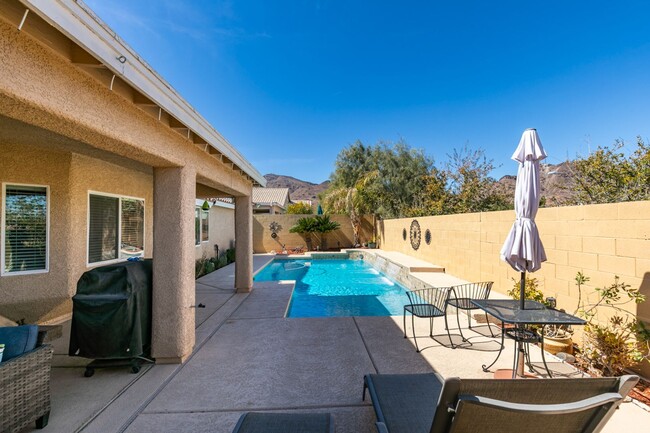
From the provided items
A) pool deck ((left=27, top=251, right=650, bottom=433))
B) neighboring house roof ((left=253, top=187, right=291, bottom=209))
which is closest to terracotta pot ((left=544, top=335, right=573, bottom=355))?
pool deck ((left=27, top=251, right=650, bottom=433))

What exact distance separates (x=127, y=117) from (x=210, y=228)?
1255 cm

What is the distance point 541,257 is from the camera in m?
4.11

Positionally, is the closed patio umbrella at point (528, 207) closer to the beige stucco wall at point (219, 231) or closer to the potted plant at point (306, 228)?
the beige stucco wall at point (219, 231)

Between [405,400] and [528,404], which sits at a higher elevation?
[528,404]

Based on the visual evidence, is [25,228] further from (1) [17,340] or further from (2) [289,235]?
(2) [289,235]

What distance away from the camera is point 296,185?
339 feet

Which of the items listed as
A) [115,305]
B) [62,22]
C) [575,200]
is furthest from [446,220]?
[62,22]

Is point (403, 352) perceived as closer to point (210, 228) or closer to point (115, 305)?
point (115, 305)

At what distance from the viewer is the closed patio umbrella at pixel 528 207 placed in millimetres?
4012

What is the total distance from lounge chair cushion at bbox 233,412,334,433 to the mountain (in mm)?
90198

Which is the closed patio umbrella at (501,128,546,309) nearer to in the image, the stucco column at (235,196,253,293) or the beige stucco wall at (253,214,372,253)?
the stucco column at (235,196,253,293)

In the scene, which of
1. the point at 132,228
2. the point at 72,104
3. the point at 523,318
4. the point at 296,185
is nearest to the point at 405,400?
the point at 523,318

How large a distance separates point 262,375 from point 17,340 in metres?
2.68

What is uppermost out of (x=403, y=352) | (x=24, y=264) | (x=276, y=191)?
(x=276, y=191)
